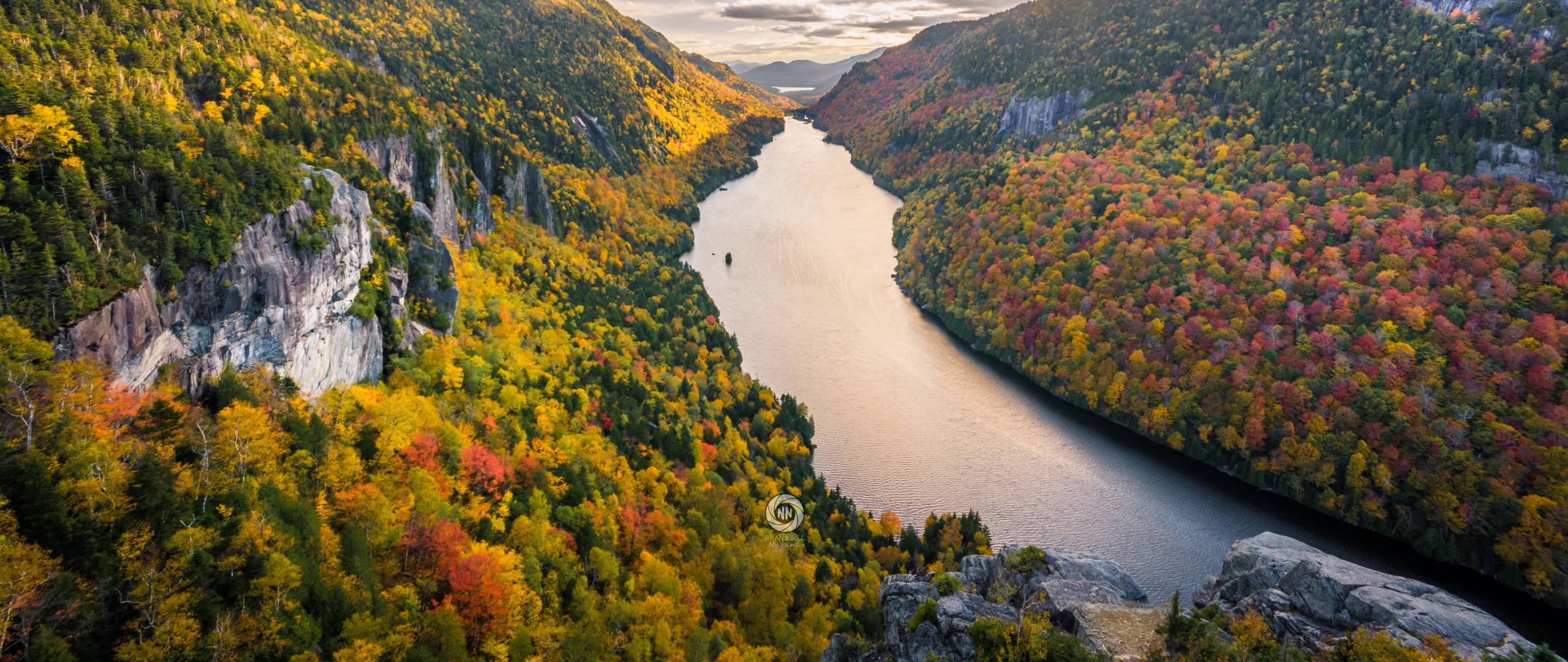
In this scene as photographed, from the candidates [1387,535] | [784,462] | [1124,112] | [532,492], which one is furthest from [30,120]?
[1124,112]

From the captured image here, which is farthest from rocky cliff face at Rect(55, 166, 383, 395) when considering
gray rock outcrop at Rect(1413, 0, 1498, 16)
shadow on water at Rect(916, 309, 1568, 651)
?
gray rock outcrop at Rect(1413, 0, 1498, 16)

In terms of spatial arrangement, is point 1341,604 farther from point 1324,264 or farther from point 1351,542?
point 1324,264

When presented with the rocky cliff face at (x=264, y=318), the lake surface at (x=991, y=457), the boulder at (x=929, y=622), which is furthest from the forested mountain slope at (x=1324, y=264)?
the rocky cliff face at (x=264, y=318)

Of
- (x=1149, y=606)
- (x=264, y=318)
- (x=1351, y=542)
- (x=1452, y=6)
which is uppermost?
(x=1452, y=6)

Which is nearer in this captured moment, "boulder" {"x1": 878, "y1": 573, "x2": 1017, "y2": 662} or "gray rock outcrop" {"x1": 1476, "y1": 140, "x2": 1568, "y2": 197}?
"boulder" {"x1": 878, "y1": 573, "x2": 1017, "y2": 662}

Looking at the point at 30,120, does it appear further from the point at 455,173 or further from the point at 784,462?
the point at 455,173

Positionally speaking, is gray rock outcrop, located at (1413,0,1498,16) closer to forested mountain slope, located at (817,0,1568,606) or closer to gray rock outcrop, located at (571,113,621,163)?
forested mountain slope, located at (817,0,1568,606)

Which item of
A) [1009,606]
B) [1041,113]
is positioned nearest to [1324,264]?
[1009,606]

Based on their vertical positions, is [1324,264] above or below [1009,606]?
above
